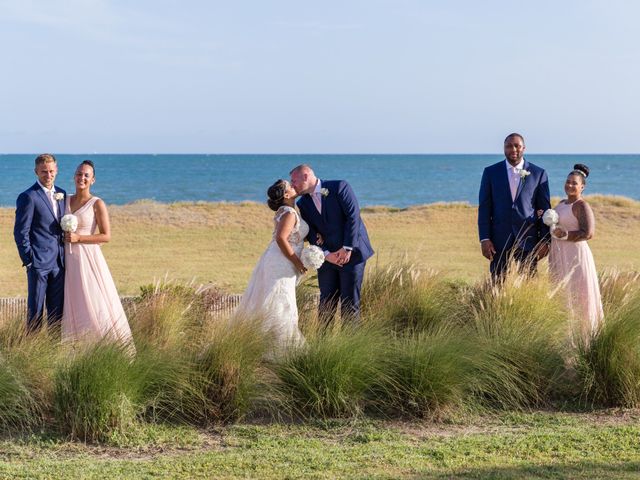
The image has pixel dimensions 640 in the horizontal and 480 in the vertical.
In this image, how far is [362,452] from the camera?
6.55 m

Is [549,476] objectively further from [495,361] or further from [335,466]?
[495,361]

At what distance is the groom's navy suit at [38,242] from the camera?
9008 millimetres

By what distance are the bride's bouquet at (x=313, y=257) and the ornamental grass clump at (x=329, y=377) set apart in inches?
57.1

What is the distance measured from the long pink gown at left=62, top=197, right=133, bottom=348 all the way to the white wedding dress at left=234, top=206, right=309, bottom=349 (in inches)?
50.9

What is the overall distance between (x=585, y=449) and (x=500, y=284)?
9.46 ft

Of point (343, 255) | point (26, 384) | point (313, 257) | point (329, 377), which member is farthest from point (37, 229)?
point (329, 377)

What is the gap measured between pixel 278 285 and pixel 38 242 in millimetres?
2306

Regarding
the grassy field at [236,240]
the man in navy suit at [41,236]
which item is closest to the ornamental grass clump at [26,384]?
the man in navy suit at [41,236]

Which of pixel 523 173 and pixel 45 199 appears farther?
pixel 523 173

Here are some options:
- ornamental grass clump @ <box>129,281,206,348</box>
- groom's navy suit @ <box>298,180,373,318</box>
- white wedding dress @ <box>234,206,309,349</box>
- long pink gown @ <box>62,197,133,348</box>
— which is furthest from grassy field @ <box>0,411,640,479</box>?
long pink gown @ <box>62,197,133,348</box>

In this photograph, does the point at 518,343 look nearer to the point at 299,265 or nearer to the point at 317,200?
the point at 299,265

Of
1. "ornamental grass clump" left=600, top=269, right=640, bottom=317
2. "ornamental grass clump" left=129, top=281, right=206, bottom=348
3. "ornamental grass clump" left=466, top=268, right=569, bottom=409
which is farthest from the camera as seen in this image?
"ornamental grass clump" left=600, top=269, right=640, bottom=317

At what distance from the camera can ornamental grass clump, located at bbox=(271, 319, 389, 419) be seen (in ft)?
24.3

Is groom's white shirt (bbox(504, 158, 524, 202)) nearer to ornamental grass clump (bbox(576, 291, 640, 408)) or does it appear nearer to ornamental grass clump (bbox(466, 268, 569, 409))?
ornamental grass clump (bbox(466, 268, 569, 409))
